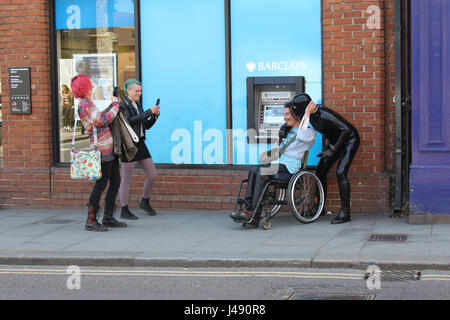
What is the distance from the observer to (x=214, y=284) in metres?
6.34

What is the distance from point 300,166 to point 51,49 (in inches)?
172

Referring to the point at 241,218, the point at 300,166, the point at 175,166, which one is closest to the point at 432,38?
the point at 300,166

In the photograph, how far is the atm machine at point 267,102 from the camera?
32.4 feet

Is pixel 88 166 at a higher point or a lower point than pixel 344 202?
higher

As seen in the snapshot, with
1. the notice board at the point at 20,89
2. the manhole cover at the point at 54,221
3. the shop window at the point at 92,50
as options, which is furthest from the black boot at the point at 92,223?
the notice board at the point at 20,89

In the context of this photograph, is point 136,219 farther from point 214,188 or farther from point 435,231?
point 435,231

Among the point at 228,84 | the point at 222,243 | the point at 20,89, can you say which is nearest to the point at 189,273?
the point at 222,243

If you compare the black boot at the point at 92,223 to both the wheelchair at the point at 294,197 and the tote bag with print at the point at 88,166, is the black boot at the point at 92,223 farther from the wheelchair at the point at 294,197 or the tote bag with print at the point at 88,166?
the wheelchair at the point at 294,197

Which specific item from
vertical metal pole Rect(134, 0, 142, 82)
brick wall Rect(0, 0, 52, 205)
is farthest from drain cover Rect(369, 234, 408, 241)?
brick wall Rect(0, 0, 52, 205)

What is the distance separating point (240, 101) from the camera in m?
10.3

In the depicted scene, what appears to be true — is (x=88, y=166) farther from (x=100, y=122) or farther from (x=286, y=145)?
(x=286, y=145)

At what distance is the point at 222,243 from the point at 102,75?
4.08m

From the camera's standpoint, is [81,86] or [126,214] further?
[126,214]

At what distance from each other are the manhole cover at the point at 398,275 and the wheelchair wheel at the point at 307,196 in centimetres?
219
